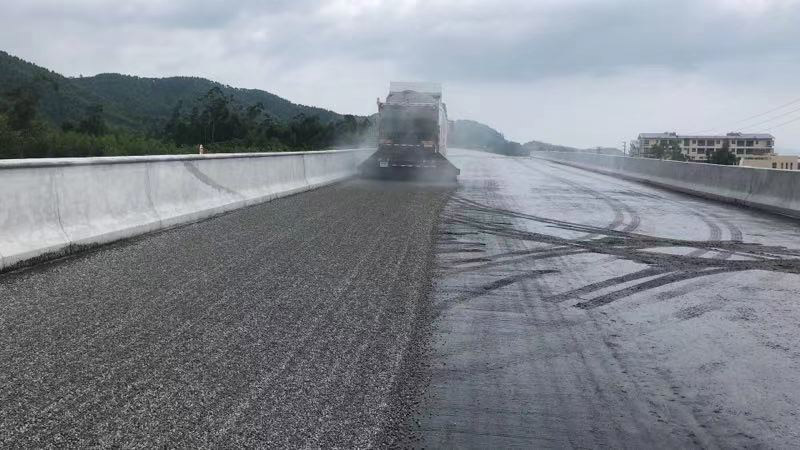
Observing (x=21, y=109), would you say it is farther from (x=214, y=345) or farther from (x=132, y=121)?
(x=214, y=345)

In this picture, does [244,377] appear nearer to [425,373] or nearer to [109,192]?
[425,373]

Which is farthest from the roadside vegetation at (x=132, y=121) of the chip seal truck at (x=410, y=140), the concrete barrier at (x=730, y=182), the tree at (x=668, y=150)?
the tree at (x=668, y=150)

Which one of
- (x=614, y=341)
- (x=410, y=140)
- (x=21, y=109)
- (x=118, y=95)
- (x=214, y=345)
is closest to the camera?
(x=214, y=345)

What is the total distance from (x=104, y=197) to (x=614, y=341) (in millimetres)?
7235

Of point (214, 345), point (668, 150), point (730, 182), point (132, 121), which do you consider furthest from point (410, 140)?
point (668, 150)

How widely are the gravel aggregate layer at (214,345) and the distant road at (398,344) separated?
0.06ft

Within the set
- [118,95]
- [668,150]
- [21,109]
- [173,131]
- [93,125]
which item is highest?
[118,95]

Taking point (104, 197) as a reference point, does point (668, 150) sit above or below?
above

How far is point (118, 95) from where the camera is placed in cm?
13638

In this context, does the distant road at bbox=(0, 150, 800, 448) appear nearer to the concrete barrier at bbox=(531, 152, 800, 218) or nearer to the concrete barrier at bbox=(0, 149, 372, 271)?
the concrete barrier at bbox=(0, 149, 372, 271)

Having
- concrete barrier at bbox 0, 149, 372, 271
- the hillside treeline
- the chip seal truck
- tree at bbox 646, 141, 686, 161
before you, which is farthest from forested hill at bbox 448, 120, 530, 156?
concrete barrier at bbox 0, 149, 372, 271

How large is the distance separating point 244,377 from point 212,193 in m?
9.93

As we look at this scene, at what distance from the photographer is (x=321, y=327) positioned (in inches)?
231

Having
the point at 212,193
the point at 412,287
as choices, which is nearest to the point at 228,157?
the point at 212,193
